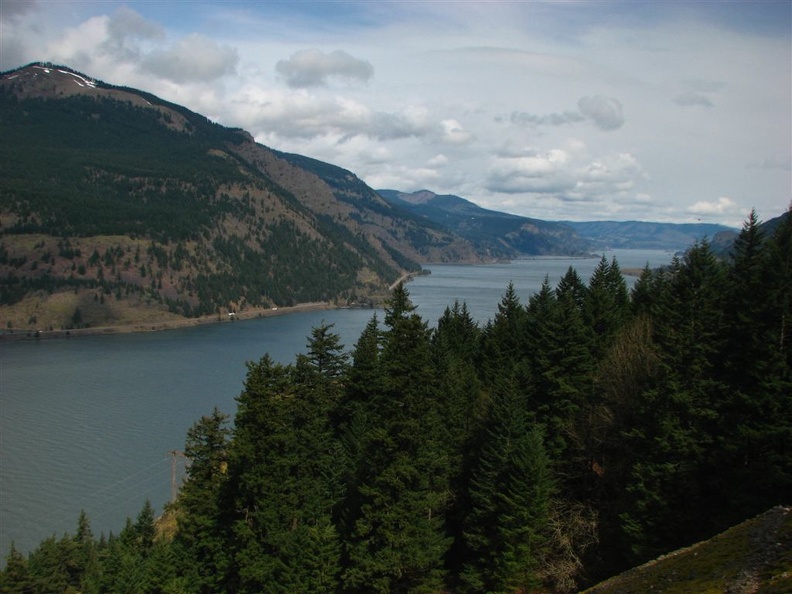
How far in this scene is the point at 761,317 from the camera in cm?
1827

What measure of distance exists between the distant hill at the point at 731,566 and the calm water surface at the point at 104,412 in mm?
34595

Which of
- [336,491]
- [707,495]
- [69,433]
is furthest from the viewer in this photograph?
[69,433]

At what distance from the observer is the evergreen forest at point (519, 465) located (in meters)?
17.9

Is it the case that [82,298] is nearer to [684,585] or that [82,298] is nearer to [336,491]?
[336,491]

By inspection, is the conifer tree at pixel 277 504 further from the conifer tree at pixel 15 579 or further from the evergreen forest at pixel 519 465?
the conifer tree at pixel 15 579

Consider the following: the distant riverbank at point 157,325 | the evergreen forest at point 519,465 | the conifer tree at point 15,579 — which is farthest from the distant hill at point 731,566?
the distant riverbank at point 157,325

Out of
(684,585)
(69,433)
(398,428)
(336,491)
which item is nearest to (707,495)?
(684,585)

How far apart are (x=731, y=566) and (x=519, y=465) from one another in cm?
759

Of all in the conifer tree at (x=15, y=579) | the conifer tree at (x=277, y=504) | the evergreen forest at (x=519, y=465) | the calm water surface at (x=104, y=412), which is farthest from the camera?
the calm water surface at (x=104, y=412)

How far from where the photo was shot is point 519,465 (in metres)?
19.1

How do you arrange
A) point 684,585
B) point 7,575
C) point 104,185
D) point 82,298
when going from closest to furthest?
point 684,585 → point 7,575 → point 82,298 → point 104,185

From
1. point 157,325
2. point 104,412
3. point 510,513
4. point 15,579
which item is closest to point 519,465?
point 510,513

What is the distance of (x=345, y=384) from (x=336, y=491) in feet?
26.6

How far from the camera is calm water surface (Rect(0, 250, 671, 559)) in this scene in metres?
42.3
